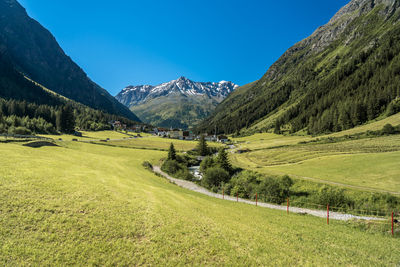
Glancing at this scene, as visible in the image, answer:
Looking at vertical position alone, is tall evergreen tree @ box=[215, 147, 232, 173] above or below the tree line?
below

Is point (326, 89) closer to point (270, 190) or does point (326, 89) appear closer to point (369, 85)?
point (369, 85)

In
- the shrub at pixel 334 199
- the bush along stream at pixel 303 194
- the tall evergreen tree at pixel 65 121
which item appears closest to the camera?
the bush along stream at pixel 303 194

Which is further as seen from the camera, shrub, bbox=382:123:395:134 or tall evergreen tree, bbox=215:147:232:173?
shrub, bbox=382:123:395:134

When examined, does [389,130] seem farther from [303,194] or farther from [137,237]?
[137,237]

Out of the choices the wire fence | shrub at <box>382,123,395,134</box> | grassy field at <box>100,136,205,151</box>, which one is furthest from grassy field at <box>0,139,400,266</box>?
grassy field at <box>100,136,205,151</box>

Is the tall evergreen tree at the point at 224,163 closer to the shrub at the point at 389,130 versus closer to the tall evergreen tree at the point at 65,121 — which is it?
the shrub at the point at 389,130

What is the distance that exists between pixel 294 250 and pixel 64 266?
12093mm

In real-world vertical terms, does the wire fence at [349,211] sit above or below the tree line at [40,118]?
below

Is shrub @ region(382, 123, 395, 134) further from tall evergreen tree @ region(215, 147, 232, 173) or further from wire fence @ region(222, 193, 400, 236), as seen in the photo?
wire fence @ region(222, 193, 400, 236)

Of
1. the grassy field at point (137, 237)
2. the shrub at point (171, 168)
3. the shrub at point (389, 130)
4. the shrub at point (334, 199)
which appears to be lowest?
the shrub at point (171, 168)

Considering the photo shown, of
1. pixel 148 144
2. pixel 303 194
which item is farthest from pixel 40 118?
pixel 303 194

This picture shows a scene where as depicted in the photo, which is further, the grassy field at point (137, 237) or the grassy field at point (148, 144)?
the grassy field at point (148, 144)

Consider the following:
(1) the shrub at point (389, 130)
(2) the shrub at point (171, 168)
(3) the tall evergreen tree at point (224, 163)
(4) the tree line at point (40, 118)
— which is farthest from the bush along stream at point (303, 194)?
(4) the tree line at point (40, 118)

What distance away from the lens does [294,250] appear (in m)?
A: 10.6
